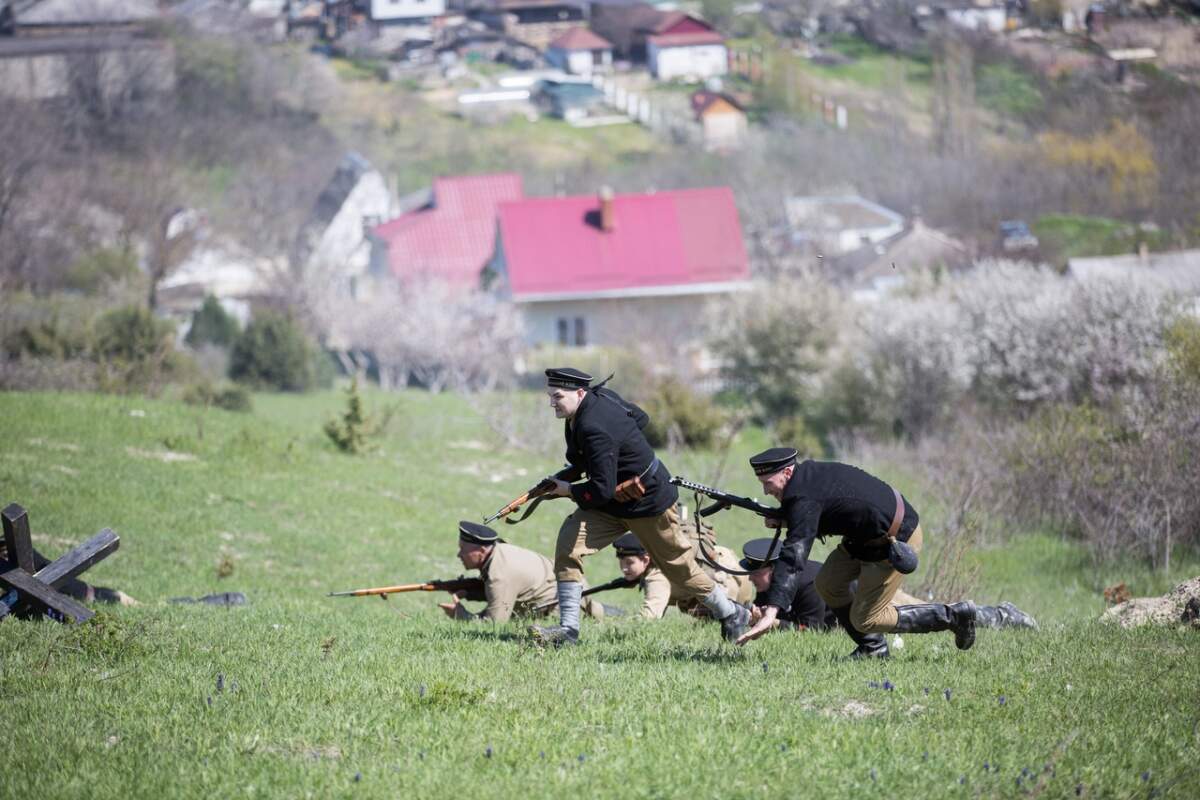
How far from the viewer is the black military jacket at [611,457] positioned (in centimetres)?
956

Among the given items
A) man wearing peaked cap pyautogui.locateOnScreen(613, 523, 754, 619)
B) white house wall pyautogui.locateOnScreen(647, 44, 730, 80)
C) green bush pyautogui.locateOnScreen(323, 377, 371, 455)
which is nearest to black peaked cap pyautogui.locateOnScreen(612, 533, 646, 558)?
man wearing peaked cap pyautogui.locateOnScreen(613, 523, 754, 619)

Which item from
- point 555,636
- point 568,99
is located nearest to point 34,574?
point 555,636

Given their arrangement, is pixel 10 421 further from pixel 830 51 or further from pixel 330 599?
pixel 830 51

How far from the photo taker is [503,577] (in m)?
12.1

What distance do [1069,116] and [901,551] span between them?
46439 millimetres

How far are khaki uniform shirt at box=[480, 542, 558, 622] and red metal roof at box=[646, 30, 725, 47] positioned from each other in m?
89.5

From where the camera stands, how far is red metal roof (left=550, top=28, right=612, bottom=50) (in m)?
104

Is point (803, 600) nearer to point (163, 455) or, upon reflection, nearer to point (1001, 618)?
point (1001, 618)

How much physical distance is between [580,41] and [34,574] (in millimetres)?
98045

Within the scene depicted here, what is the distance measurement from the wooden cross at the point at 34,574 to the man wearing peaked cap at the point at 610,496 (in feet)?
11.4

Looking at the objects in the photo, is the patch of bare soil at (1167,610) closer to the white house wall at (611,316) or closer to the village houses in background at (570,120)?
the village houses in background at (570,120)

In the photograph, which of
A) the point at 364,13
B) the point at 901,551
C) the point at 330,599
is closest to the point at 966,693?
the point at 901,551

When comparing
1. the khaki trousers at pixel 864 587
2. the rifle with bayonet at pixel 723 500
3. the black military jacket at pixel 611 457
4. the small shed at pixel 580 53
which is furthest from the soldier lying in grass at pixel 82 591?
the small shed at pixel 580 53

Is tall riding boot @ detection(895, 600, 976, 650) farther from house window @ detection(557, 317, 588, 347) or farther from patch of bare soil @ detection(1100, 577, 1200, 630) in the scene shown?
house window @ detection(557, 317, 588, 347)
